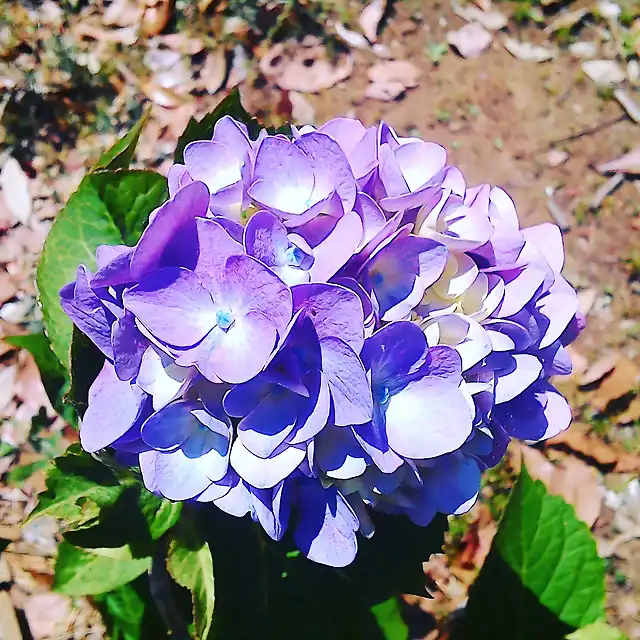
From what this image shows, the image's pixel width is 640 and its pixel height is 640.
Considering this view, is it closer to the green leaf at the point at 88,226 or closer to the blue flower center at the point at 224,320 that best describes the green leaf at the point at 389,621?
the green leaf at the point at 88,226

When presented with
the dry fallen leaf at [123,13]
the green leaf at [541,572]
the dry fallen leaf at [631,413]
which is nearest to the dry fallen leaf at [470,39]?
the dry fallen leaf at [123,13]

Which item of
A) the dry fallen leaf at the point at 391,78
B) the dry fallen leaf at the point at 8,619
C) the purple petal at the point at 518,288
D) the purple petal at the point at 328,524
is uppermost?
the purple petal at the point at 518,288

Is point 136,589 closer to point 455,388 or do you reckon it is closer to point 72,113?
point 455,388

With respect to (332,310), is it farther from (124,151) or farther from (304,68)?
(304,68)

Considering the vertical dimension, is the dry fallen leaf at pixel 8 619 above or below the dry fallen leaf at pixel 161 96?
below

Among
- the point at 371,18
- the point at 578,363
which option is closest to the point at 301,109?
the point at 371,18

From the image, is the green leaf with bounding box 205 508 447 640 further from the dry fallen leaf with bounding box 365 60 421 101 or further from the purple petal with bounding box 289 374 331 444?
the dry fallen leaf with bounding box 365 60 421 101
